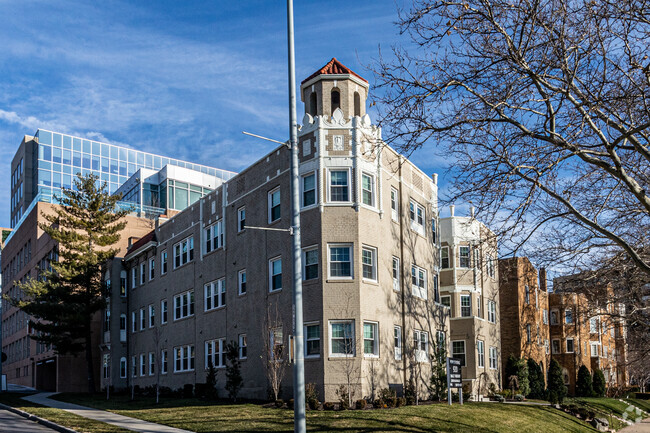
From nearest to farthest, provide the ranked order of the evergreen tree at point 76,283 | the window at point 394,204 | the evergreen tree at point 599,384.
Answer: the window at point 394,204 → the evergreen tree at point 76,283 → the evergreen tree at point 599,384

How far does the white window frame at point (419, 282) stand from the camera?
110ft

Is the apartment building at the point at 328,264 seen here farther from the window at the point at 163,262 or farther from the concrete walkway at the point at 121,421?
the concrete walkway at the point at 121,421

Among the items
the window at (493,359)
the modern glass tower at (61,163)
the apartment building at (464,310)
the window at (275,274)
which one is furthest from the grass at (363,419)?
the modern glass tower at (61,163)

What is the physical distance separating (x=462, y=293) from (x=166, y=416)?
22848 mm

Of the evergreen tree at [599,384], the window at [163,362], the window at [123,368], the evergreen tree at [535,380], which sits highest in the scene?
the window at [163,362]

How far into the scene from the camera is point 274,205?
31.6m

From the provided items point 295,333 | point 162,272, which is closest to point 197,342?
point 162,272

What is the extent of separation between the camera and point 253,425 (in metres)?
21.5

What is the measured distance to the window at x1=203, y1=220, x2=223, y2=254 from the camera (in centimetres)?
3648

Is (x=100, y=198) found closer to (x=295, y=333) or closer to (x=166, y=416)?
(x=166, y=416)

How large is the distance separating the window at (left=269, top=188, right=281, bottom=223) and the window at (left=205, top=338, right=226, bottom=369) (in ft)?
25.7

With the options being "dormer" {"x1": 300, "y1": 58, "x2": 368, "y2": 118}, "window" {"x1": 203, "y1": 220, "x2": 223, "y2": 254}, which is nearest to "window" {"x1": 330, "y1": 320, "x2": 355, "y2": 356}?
"dormer" {"x1": 300, "y1": 58, "x2": 368, "y2": 118}

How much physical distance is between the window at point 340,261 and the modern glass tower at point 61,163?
58.9 meters

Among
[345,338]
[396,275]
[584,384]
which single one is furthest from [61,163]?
[345,338]
